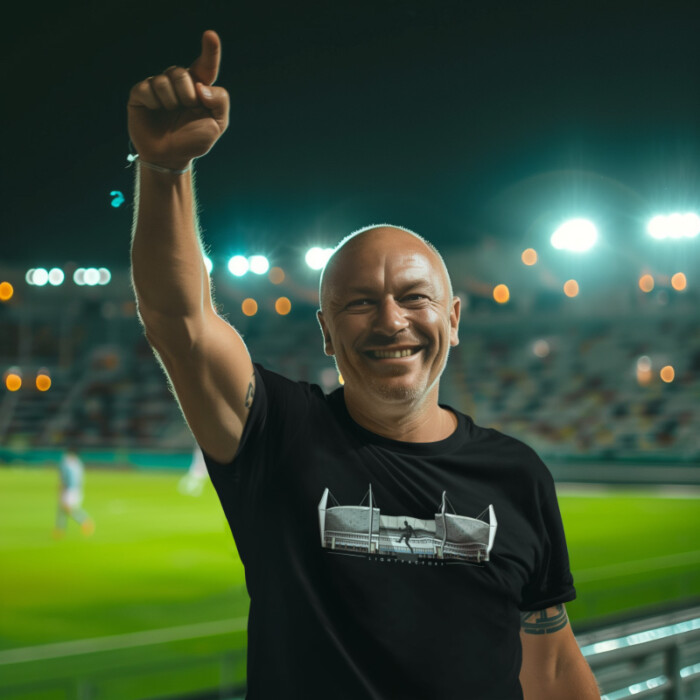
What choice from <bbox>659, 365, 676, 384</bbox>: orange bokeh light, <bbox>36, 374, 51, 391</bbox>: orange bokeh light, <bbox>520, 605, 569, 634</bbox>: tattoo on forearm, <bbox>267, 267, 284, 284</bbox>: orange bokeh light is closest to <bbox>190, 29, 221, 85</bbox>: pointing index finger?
<bbox>520, 605, 569, 634</bbox>: tattoo on forearm

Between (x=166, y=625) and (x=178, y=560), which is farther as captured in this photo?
(x=178, y=560)

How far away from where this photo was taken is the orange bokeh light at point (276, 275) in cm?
4888

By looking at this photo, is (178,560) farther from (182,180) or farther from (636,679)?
(182,180)

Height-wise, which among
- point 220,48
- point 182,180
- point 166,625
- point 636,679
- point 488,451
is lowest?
point 166,625

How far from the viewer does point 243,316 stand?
1823 inches

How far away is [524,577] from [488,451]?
27 cm

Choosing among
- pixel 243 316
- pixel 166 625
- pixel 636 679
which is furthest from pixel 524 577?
pixel 243 316

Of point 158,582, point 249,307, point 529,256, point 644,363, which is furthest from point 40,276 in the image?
point 158,582

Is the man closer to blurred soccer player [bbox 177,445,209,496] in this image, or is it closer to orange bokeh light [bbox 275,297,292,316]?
blurred soccer player [bbox 177,445,209,496]

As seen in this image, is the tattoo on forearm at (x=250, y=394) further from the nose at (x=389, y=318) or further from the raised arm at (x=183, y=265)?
the nose at (x=389, y=318)

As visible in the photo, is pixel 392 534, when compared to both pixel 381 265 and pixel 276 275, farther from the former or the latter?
pixel 276 275

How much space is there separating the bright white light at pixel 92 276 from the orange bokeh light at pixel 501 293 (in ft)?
73.0

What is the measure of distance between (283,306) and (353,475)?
45676 millimetres

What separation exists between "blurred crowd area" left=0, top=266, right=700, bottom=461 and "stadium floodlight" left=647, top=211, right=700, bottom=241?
3.43m
